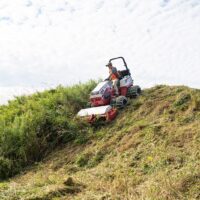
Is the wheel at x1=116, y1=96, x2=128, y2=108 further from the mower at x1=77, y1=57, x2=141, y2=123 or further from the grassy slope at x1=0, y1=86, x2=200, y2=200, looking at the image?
the grassy slope at x1=0, y1=86, x2=200, y2=200

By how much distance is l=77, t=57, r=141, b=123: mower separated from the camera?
12.7 meters

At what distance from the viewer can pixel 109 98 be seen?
46.0 feet

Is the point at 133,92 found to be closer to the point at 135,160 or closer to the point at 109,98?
the point at 109,98

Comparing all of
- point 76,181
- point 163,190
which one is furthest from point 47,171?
point 163,190

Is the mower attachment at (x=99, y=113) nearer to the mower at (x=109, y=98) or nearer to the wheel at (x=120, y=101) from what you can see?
the mower at (x=109, y=98)

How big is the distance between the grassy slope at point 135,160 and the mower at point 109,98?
0.29m

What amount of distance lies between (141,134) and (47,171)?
2330 mm

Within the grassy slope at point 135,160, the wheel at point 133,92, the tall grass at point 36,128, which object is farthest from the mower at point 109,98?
the tall grass at point 36,128

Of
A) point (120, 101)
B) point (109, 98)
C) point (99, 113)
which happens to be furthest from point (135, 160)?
point (109, 98)

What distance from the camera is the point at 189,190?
5.95m

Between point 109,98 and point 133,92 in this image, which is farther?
point 133,92

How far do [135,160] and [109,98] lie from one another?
5.07 m

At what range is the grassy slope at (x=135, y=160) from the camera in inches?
248

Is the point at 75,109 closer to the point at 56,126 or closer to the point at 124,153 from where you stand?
the point at 56,126
